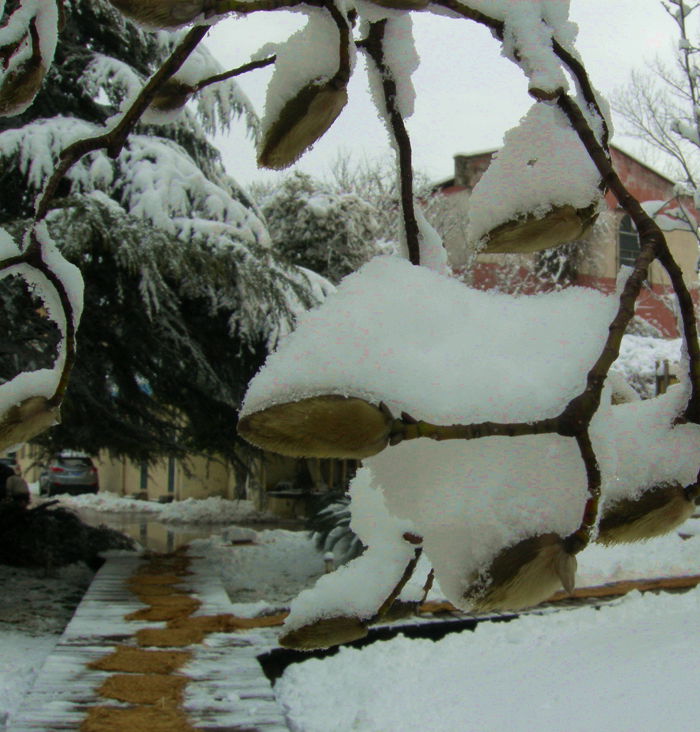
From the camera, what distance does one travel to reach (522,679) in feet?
9.24

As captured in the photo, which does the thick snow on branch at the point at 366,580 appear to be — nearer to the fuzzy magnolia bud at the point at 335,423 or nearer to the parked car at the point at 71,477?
the fuzzy magnolia bud at the point at 335,423

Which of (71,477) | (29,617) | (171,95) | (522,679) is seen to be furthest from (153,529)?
(171,95)

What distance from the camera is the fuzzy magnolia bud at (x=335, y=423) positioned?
169mm

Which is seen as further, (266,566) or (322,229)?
(322,229)

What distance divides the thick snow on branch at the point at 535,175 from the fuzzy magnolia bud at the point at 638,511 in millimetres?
87

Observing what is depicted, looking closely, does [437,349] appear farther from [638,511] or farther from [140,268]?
[140,268]

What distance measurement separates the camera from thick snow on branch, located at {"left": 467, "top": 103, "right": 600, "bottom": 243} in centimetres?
25

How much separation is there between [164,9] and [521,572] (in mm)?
171

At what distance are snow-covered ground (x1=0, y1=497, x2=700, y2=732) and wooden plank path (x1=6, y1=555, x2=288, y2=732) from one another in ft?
0.50

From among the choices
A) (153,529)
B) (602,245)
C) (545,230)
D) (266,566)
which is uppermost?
(602,245)

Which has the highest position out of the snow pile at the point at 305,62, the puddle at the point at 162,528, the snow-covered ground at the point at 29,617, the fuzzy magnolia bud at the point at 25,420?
the snow pile at the point at 305,62

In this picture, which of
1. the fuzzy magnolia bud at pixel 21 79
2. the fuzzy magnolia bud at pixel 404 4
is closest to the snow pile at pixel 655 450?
the fuzzy magnolia bud at pixel 404 4

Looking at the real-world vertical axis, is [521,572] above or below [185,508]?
above

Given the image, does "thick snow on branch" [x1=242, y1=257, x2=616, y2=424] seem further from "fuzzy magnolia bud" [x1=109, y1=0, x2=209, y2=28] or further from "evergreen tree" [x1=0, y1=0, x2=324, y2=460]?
"evergreen tree" [x1=0, y1=0, x2=324, y2=460]
